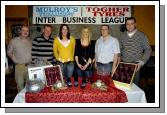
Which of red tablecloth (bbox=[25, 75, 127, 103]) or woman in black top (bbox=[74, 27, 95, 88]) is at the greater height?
woman in black top (bbox=[74, 27, 95, 88])

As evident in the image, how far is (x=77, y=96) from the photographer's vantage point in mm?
2850

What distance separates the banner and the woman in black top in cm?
162

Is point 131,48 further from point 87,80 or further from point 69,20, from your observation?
point 69,20

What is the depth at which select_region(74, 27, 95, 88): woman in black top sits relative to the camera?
3430mm

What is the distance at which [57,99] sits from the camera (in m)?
2.86

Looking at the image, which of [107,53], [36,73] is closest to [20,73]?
[36,73]

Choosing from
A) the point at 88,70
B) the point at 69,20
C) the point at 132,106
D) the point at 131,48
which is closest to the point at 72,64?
the point at 88,70

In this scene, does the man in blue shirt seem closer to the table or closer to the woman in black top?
the woman in black top

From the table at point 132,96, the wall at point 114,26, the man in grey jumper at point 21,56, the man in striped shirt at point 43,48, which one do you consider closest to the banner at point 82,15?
the wall at point 114,26

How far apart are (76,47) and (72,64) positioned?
23cm

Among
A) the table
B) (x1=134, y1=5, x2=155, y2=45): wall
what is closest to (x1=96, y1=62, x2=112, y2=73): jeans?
the table

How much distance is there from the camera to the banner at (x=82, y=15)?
4965 millimetres

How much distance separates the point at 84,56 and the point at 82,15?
1.71m

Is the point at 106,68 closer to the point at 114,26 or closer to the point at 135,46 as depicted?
the point at 135,46
